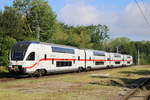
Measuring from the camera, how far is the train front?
83.3 feet

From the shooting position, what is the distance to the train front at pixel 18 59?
25391mm

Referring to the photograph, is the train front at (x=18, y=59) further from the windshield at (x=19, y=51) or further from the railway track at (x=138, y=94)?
the railway track at (x=138, y=94)

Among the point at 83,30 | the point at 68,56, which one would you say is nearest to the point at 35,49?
the point at 68,56

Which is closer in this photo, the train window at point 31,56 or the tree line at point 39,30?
the train window at point 31,56

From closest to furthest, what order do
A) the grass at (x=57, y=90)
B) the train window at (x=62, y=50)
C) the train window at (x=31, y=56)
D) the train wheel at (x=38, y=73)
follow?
1. the grass at (x=57, y=90)
2. the train window at (x=31, y=56)
3. the train wheel at (x=38, y=73)
4. the train window at (x=62, y=50)

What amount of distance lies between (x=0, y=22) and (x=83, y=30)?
245ft

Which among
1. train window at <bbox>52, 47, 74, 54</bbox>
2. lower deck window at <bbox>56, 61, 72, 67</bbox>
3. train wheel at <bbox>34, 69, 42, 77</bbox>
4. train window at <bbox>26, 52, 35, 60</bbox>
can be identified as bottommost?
train wheel at <bbox>34, 69, 42, 77</bbox>

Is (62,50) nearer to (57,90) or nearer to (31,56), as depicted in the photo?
(31,56)

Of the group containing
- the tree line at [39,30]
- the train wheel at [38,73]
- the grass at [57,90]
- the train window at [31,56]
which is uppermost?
the tree line at [39,30]

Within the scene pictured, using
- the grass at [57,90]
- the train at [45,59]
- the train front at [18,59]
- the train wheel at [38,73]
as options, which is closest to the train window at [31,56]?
the train at [45,59]

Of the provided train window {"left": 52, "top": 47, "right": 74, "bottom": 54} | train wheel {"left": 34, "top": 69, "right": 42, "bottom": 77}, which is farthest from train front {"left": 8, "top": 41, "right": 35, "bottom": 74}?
train window {"left": 52, "top": 47, "right": 74, "bottom": 54}

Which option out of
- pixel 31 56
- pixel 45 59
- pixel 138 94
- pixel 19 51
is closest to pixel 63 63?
pixel 45 59

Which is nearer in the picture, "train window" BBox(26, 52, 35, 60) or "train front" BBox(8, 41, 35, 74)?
"train front" BBox(8, 41, 35, 74)

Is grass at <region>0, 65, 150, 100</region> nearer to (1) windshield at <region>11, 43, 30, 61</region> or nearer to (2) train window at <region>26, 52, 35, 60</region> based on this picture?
(1) windshield at <region>11, 43, 30, 61</region>
